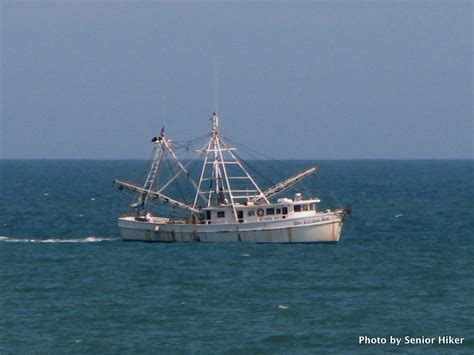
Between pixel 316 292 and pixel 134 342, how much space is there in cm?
1376

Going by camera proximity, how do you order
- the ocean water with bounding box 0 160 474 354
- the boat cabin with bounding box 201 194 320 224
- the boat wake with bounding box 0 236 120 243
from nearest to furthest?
the ocean water with bounding box 0 160 474 354, the boat cabin with bounding box 201 194 320 224, the boat wake with bounding box 0 236 120 243

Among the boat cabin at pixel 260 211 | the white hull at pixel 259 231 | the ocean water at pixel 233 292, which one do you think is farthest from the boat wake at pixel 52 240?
the boat cabin at pixel 260 211

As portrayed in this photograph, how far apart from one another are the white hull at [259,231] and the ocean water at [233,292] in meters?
0.89

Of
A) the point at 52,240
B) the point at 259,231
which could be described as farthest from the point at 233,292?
the point at 52,240

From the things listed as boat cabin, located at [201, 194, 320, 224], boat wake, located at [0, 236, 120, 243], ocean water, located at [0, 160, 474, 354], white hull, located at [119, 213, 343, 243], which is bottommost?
ocean water, located at [0, 160, 474, 354]

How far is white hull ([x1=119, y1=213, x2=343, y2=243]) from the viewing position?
77125 millimetres

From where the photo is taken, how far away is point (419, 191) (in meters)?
159

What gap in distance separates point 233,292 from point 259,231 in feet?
57.7

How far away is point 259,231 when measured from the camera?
7756 centimetres

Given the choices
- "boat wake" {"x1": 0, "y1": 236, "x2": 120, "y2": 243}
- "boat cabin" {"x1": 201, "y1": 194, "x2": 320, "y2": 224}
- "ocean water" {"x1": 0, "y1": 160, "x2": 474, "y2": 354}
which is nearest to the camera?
"ocean water" {"x1": 0, "y1": 160, "x2": 474, "y2": 354}

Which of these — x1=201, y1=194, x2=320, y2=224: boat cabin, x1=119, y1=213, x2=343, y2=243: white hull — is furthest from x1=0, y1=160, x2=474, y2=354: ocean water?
x1=201, y1=194, x2=320, y2=224: boat cabin

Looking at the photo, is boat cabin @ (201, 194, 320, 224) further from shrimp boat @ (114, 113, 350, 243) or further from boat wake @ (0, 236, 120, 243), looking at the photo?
boat wake @ (0, 236, 120, 243)

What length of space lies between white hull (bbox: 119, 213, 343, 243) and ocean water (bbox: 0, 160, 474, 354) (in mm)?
891

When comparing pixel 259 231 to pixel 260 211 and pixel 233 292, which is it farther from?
pixel 233 292
